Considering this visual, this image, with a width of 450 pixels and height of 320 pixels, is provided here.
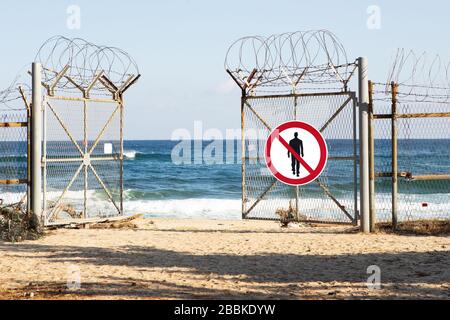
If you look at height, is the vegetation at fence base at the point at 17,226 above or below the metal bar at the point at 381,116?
below

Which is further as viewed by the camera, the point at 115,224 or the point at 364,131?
the point at 115,224

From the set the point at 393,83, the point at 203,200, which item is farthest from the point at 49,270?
the point at 203,200

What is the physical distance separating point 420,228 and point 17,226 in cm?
872

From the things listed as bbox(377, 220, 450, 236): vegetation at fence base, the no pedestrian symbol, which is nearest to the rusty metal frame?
the no pedestrian symbol

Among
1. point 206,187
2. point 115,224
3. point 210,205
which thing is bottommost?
point 210,205

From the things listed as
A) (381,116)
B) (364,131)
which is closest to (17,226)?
(364,131)

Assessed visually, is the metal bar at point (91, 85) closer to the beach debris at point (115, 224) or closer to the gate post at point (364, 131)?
the beach debris at point (115, 224)

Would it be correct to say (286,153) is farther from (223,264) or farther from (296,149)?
(223,264)

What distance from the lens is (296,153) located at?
13.6 m

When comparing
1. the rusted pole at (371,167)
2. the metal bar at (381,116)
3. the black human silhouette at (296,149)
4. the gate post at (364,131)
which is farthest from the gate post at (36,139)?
the metal bar at (381,116)

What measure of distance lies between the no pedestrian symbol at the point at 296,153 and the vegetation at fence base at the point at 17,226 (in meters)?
5.42

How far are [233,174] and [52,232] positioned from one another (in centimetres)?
3438

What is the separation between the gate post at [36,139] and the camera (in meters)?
13.6
